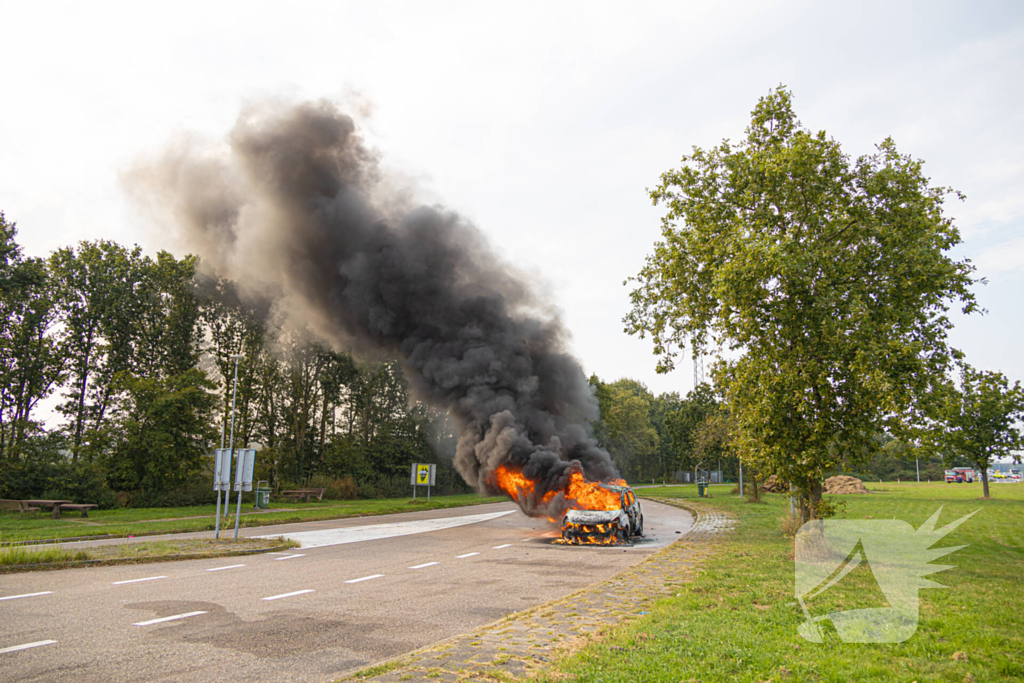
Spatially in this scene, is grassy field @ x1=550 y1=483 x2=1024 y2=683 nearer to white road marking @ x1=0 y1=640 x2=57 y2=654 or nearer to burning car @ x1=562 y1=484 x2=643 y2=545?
white road marking @ x1=0 y1=640 x2=57 y2=654

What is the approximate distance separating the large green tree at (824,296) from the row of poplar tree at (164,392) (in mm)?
27853

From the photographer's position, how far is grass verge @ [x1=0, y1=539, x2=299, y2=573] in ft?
37.7

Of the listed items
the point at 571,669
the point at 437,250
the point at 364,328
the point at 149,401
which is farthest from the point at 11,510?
the point at 571,669

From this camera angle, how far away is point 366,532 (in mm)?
19672

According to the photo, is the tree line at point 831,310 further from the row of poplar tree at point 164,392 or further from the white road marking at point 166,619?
the row of poplar tree at point 164,392

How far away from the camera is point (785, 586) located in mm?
9234

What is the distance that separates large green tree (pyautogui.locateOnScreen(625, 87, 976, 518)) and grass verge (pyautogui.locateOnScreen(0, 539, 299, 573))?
39.7ft

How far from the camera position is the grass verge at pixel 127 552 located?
11.5 m

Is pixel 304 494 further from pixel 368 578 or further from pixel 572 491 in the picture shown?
pixel 368 578

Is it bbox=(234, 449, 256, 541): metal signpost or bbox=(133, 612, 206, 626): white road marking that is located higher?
bbox=(234, 449, 256, 541): metal signpost

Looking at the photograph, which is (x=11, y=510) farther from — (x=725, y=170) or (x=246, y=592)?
(x=725, y=170)

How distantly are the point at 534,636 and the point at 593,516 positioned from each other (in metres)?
10.4

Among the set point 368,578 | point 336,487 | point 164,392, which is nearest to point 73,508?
point 164,392

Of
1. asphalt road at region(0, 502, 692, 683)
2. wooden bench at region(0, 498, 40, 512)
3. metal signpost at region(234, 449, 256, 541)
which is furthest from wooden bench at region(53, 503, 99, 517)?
asphalt road at region(0, 502, 692, 683)
